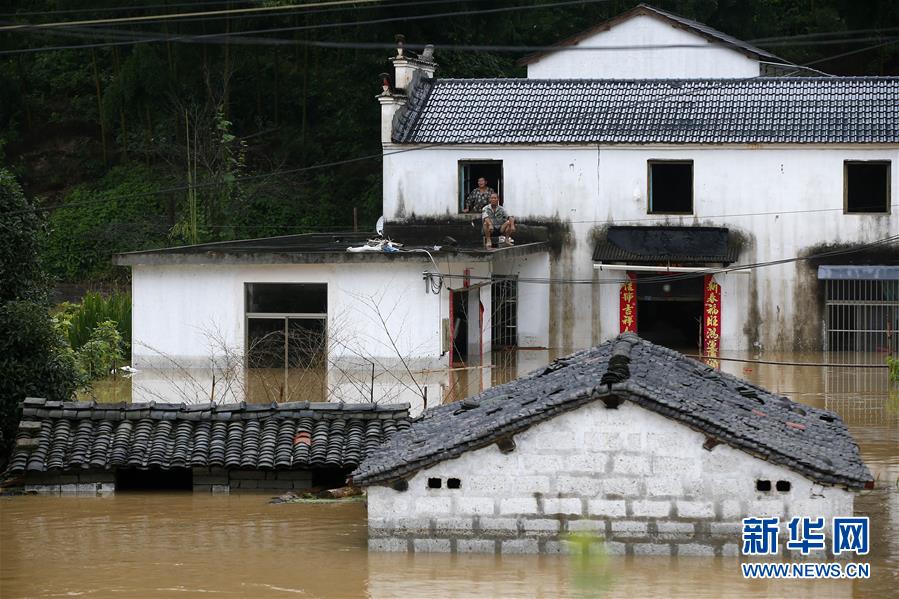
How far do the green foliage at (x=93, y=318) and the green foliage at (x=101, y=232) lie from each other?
1002 centimetres

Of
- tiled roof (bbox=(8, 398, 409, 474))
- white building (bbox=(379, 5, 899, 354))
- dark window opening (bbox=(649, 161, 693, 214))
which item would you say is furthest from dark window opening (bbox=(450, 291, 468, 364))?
tiled roof (bbox=(8, 398, 409, 474))

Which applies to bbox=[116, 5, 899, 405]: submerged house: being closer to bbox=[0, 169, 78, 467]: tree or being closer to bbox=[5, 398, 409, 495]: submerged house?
bbox=[0, 169, 78, 467]: tree

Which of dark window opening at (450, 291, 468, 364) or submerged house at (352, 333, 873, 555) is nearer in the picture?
submerged house at (352, 333, 873, 555)

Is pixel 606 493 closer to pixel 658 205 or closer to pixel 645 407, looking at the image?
pixel 645 407

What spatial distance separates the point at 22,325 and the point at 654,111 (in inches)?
739

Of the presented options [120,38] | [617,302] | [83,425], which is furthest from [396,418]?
[120,38]

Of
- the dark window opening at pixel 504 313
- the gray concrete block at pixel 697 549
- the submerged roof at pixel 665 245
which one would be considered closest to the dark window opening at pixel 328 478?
the gray concrete block at pixel 697 549

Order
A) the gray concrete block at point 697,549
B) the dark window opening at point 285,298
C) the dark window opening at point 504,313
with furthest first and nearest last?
1. the dark window opening at point 504,313
2. the dark window opening at point 285,298
3. the gray concrete block at point 697,549

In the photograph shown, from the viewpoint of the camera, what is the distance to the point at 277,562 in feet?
51.0

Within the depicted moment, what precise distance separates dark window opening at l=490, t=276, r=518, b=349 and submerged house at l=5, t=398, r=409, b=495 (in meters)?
14.7

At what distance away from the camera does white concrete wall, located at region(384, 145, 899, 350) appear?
34.0m

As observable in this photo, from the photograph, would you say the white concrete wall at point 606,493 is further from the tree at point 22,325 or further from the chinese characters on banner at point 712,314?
the chinese characters on banner at point 712,314

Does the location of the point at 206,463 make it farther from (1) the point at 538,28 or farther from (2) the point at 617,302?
(1) the point at 538,28

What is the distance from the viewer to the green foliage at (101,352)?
29516 mm
